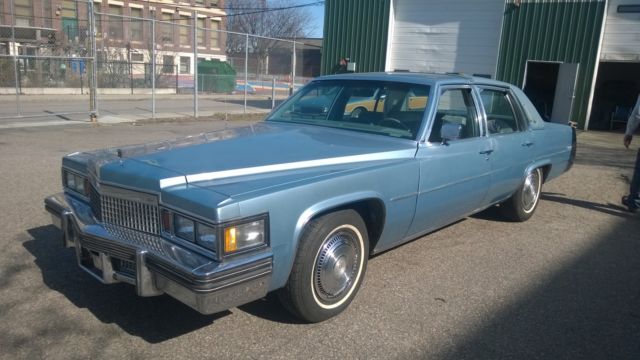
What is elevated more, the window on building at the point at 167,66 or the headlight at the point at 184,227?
the window on building at the point at 167,66

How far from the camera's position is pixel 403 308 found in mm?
3701

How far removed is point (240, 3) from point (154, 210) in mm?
65323

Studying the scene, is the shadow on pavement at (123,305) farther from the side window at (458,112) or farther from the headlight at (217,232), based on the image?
the side window at (458,112)

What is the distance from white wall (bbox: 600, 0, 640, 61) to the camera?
14992mm

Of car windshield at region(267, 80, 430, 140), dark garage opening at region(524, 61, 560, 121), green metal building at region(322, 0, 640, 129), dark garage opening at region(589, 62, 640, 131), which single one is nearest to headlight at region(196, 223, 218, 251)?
car windshield at region(267, 80, 430, 140)

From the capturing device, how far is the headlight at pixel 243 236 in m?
2.70

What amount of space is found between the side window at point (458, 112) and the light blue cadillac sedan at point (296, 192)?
0.05 ft

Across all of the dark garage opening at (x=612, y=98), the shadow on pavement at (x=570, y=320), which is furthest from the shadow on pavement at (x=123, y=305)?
the dark garage opening at (x=612, y=98)

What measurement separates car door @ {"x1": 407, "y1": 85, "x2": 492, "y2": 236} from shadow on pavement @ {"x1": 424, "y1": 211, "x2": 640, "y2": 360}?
2.91 ft

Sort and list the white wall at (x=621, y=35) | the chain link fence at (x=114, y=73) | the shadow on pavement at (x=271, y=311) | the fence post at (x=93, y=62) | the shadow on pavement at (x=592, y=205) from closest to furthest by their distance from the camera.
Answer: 1. the shadow on pavement at (x=271, y=311)
2. the shadow on pavement at (x=592, y=205)
3. the fence post at (x=93, y=62)
4. the white wall at (x=621, y=35)
5. the chain link fence at (x=114, y=73)

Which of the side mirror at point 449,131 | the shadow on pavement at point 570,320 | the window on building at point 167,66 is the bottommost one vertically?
the shadow on pavement at point 570,320

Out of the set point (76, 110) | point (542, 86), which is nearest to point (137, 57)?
point (76, 110)

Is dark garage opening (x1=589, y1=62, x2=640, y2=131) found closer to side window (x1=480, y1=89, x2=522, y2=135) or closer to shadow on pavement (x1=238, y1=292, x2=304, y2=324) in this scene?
side window (x1=480, y1=89, x2=522, y2=135)

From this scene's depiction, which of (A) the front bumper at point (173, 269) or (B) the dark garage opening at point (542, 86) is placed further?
(B) the dark garage opening at point (542, 86)
